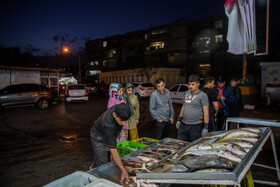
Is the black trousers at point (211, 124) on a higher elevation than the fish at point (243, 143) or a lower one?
lower

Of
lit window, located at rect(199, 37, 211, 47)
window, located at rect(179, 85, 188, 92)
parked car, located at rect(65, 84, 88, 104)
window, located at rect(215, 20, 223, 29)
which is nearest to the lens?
window, located at rect(179, 85, 188, 92)

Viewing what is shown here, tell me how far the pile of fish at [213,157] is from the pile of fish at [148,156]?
1.13 feet

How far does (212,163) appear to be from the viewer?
1831 millimetres

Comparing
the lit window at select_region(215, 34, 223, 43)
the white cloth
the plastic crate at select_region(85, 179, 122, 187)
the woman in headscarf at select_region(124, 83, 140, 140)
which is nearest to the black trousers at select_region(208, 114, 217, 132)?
the white cloth

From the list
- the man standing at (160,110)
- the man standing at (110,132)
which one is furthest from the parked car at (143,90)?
the man standing at (110,132)

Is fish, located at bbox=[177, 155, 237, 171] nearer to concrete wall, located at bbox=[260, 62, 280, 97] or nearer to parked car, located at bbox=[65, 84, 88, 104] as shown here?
parked car, located at bbox=[65, 84, 88, 104]

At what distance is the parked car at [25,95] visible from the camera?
40.4 ft

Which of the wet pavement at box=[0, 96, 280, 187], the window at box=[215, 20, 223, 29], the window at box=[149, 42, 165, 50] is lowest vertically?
the wet pavement at box=[0, 96, 280, 187]

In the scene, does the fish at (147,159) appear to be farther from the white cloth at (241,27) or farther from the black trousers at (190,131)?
the white cloth at (241,27)

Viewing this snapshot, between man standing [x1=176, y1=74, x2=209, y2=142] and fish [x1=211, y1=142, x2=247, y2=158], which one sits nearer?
fish [x1=211, y1=142, x2=247, y2=158]

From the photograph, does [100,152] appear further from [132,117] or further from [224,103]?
[224,103]

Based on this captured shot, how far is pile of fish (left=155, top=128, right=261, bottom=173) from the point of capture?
182 cm

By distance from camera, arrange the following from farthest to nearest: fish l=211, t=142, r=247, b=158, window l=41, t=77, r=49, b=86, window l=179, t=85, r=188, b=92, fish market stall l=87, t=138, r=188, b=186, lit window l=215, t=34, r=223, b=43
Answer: lit window l=215, t=34, r=223, b=43 → window l=41, t=77, r=49, b=86 → window l=179, t=85, r=188, b=92 → fish market stall l=87, t=138, r=188, b=186 → fish l=211, t=142, r=247, b=158

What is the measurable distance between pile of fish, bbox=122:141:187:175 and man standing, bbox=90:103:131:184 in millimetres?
192
